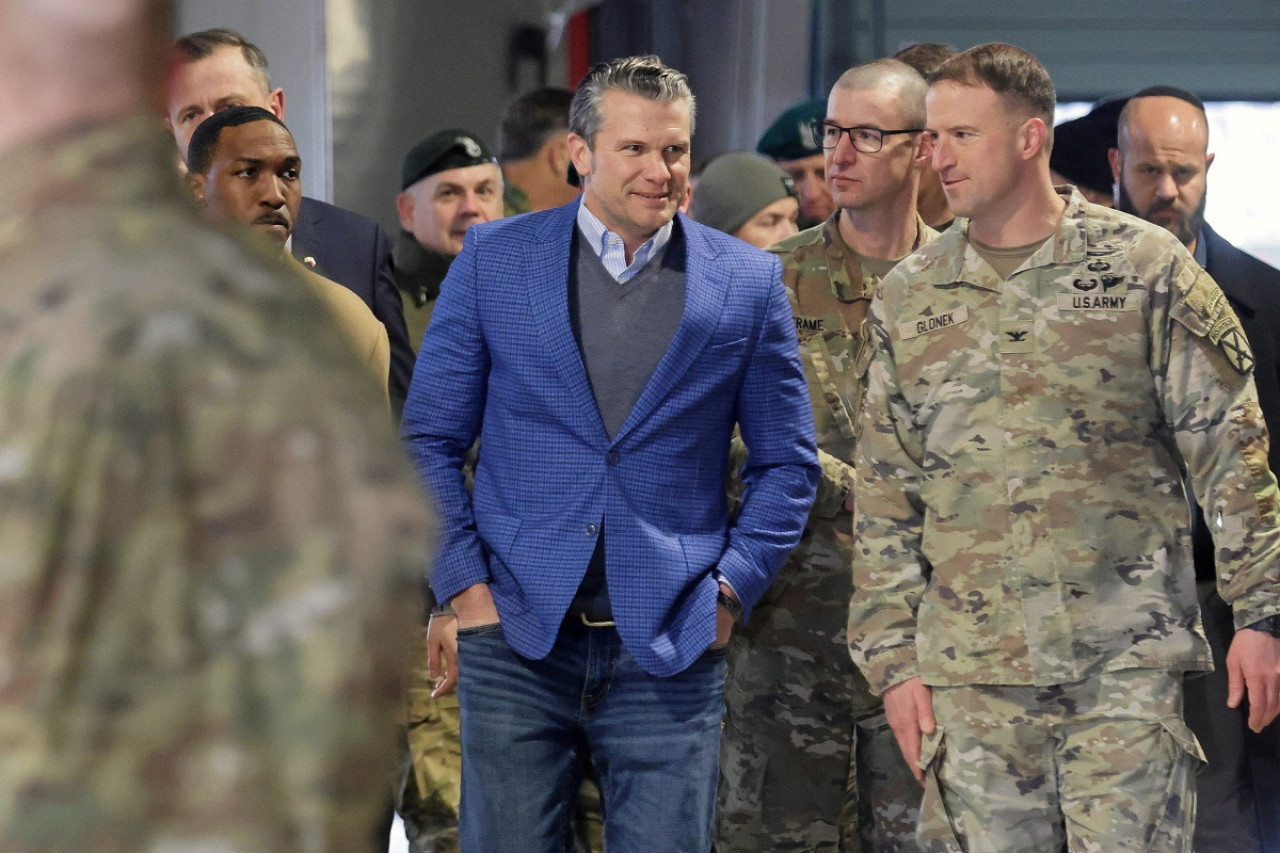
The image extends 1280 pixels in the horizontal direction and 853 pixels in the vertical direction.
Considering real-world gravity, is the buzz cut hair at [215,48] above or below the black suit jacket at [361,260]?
above

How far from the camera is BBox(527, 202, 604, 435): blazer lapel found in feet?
8.86

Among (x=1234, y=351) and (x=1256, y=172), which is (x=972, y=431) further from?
(x=1256, y=172)

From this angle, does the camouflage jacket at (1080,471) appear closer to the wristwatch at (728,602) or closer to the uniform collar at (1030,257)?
the uniform collar at (1030,257)

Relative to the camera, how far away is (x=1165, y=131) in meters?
4.00

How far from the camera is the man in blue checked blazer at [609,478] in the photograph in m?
2.69

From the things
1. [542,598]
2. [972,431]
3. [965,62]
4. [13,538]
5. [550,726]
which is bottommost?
[550,726]

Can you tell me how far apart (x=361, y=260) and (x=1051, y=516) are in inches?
56.9

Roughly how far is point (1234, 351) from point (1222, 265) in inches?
49.2

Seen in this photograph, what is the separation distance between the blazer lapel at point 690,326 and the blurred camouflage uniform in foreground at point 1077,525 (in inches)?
15.5

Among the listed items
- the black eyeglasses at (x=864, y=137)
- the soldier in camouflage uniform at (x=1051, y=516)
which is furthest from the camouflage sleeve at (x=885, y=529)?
the black eyeglasses at (x=864, y=137)

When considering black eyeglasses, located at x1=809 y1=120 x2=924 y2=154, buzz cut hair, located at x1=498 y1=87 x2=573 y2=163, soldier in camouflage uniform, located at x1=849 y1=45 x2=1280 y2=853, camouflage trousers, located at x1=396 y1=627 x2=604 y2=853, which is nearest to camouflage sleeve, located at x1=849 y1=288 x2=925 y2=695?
soldier in camouflage uniform, located at x1=849 y1=45 x2=1280 y2=853

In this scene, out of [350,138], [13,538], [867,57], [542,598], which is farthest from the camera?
[867,57]

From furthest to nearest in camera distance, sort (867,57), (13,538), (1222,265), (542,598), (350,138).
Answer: (867,57) < (350,138) < (1222,265) < (542,598) < (13,538)

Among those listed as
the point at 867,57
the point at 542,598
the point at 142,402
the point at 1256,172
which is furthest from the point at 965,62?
the point at 867,57
